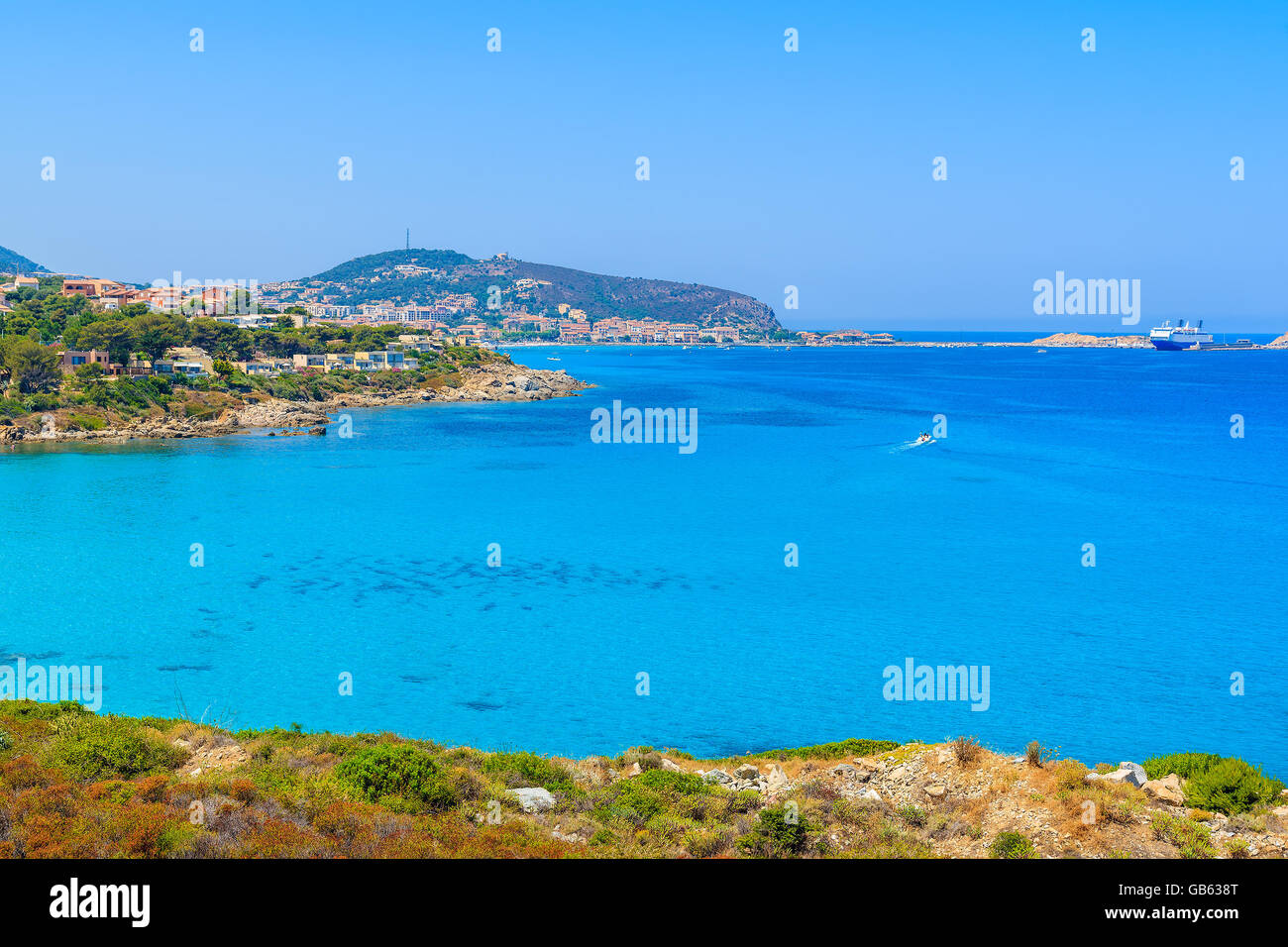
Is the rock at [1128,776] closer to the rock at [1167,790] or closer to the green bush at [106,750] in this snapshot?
the rock at [1167,790]

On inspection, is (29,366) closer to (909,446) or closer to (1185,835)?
(909,446)

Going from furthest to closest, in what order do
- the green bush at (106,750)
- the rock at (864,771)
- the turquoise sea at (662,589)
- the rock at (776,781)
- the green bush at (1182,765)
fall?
1. the turquoise sea at (662,589)
2. the rock at (864,771)
3. the rock at (776,781)
4. the green bush at (1182,765)
5. the green bush at (106,750)

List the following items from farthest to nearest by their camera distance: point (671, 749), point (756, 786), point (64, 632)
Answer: point (64, 632) < point (671, 749) < point (756, 786)

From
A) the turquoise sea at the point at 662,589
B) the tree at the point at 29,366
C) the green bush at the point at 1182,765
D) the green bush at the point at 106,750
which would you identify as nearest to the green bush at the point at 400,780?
the green bush at the point at 106,750

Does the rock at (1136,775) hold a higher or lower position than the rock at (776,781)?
higher

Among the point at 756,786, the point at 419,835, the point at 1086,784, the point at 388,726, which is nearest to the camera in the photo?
the point at 419,835
